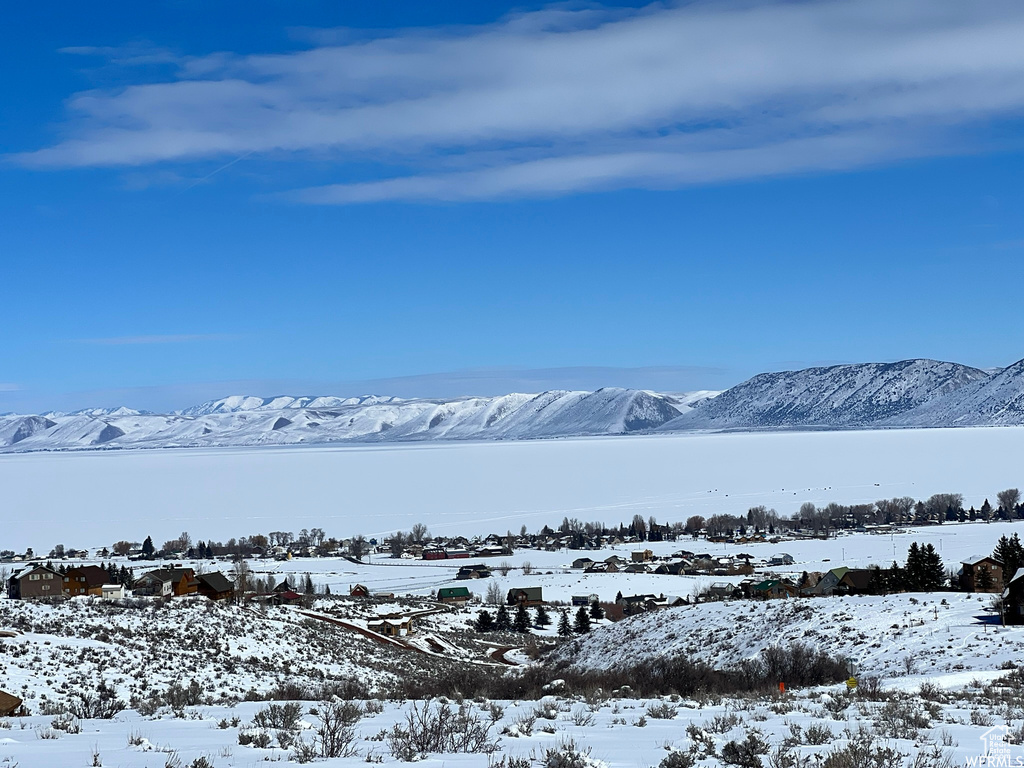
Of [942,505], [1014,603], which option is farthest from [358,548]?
[1014,603]

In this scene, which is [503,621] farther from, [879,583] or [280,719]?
[280,719]

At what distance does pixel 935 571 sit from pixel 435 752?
146 feet

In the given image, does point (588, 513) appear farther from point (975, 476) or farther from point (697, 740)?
point (697, 740)

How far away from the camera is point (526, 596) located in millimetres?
73500

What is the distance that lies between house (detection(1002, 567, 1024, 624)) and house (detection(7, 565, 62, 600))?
5129 centimetres

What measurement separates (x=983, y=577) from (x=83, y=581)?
53735 mm

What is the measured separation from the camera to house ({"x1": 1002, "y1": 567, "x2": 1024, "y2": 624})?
32312 mm

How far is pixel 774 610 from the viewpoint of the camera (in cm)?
3819

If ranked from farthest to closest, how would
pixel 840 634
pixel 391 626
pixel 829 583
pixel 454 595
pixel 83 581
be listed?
pixel 454 595 → pixel 83 581 → pixel 829 583 → pixel 391 626 → pixel 840 634

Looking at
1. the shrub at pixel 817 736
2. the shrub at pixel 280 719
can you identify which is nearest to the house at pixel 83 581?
the shrub at pixel 280 719

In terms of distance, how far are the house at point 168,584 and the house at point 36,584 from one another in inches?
192

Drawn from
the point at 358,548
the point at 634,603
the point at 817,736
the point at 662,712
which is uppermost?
the point at 817,736

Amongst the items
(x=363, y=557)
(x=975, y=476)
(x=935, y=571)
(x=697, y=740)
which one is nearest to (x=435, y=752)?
(x=697, y=740)

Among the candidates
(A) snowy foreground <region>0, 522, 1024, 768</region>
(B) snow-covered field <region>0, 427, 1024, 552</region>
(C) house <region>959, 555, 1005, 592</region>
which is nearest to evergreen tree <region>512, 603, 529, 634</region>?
(A) snowy foreground <region>0, 522, 1024, 768</region>
